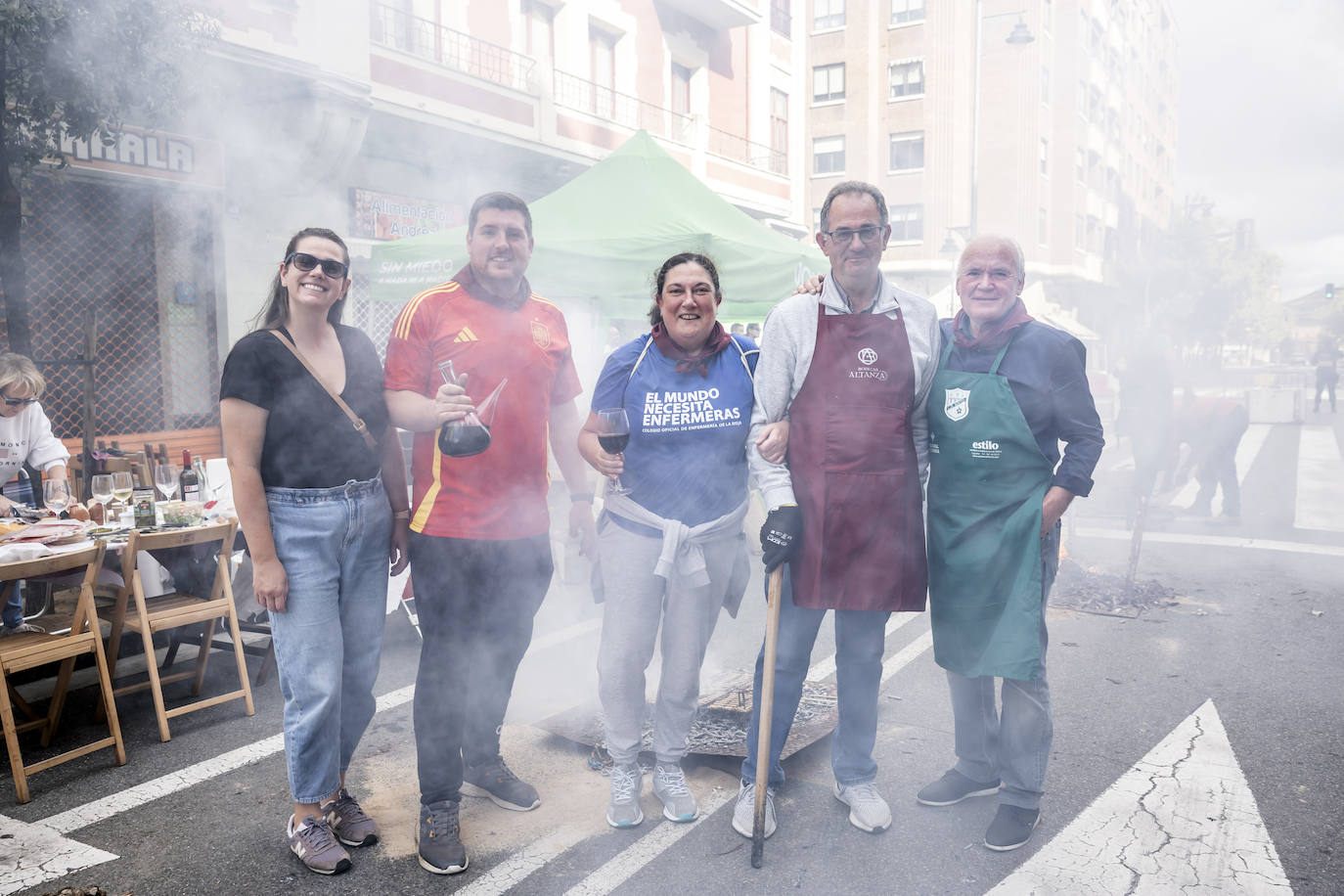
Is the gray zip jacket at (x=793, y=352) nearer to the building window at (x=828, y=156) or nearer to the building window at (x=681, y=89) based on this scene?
the building window at (x=681, y=89)

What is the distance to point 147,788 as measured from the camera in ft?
10.3

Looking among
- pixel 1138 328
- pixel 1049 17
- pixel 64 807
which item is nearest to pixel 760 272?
pixel 64 807

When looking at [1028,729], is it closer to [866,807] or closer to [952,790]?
[952,790]

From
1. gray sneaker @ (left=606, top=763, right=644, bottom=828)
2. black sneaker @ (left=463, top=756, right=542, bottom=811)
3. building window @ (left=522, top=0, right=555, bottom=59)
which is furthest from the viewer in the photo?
building window @ (left=522, top=0, right=555, bottom=59)

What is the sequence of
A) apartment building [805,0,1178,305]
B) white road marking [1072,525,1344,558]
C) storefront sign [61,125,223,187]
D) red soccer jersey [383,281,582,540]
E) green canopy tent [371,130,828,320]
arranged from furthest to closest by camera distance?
apartment building [805,0,1178,305] → white road marking [1072,525,1344,558] → storefront sign [61,125,223,187] → green canopy tent [371,130,828,320] → red soccer jersey [383,281,582,540]

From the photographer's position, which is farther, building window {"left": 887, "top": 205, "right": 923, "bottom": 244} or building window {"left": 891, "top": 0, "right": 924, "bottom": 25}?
building window {"left": 887, "top": 205, "right": 923, "bottom": 244}

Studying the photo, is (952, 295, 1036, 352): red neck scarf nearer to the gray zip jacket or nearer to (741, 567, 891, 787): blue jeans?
the gray zip jacket

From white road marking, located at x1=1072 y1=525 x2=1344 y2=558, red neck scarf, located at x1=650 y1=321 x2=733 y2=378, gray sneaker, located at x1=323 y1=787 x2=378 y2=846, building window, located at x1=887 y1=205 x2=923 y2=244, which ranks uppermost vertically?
building window, located at x1=887 y1=205 x2=923 y2=244

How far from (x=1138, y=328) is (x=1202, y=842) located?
40.5 m

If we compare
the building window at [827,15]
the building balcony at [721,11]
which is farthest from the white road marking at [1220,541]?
the building window at [827,15]

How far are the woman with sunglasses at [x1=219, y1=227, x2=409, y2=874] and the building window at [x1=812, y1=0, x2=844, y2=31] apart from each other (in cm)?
3299

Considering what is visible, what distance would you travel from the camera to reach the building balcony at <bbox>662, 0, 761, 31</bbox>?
15.2 m

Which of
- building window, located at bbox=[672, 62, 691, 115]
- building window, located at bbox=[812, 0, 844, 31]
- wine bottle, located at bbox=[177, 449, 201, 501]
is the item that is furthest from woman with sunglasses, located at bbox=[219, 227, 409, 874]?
building window, located at bbox=[812, 0, 844, 31]

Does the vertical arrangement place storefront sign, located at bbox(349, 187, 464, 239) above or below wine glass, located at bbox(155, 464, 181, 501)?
above
